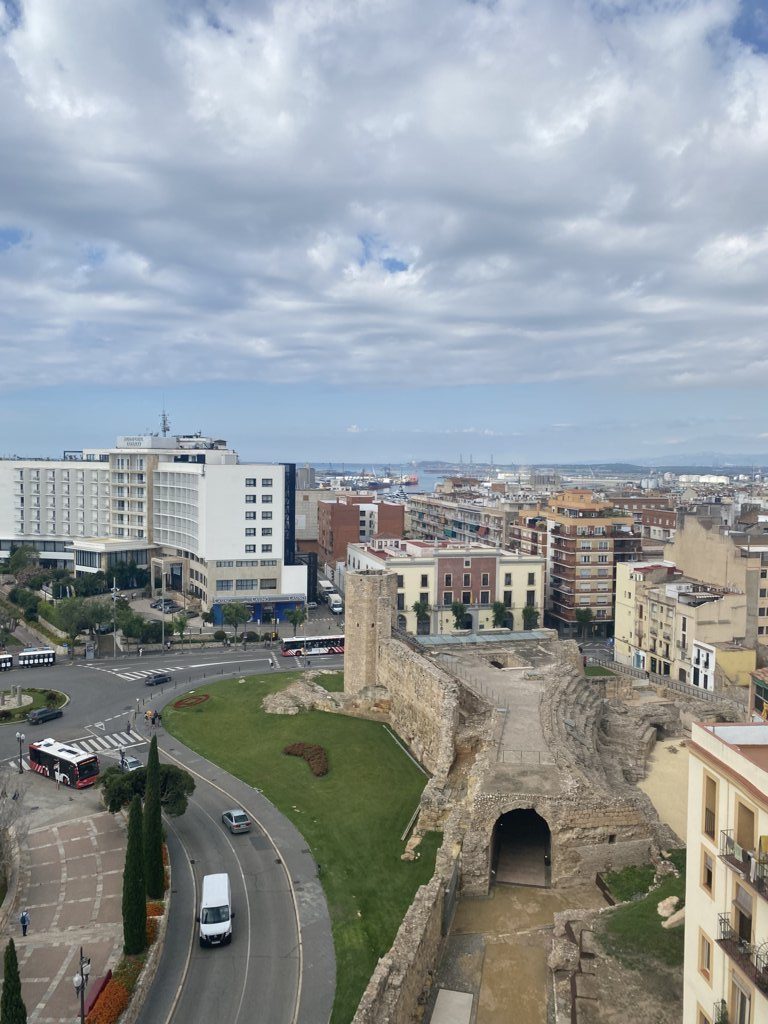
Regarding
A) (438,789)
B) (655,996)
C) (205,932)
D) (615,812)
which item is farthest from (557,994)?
(438,789)

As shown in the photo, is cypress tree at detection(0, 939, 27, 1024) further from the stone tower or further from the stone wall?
the stone tower

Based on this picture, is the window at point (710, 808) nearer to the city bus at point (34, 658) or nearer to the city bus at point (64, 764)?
the city bus at point (64, 764)

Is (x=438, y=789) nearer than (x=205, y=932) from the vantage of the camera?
No

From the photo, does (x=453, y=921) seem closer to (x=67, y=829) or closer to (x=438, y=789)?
(x=438, y=789)

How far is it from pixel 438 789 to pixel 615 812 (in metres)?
8.86

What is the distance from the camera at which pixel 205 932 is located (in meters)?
26.8

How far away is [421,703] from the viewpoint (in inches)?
1779

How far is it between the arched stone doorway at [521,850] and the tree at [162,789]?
45.1 ft

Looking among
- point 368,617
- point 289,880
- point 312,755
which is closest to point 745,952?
point 289,880

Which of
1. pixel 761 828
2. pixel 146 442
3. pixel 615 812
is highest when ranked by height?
pixel 146 442

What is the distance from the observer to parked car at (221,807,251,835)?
3497cm

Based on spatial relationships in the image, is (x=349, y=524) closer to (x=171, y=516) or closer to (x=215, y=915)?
(x=171, y=516)

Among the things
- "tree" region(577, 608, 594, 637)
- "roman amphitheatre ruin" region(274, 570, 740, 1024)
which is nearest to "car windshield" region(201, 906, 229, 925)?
"roman amphitheatre ruin" region(274, 570, 740, 1024)

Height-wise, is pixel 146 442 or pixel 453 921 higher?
pixel 146 442
